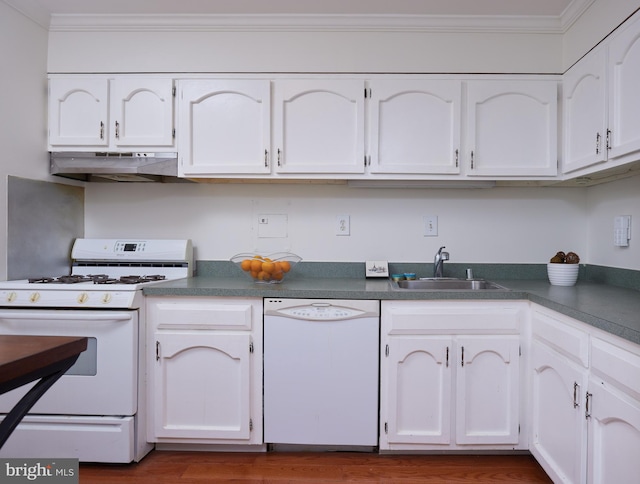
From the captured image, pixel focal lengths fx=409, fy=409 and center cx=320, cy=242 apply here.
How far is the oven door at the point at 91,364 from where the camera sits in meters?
1.87

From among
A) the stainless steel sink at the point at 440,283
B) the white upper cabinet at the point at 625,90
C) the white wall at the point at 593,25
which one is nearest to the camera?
the white upper cabinet at the point at 625,90

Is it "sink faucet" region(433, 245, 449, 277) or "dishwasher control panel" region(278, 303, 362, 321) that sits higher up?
"sink faucet" region(433, 245, 449, 277)

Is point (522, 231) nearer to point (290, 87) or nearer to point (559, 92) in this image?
point (559, 92)

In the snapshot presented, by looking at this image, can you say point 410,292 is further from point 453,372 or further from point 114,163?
point 114,163

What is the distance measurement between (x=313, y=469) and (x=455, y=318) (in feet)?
3.17

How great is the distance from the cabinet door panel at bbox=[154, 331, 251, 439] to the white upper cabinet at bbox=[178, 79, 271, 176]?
89cm

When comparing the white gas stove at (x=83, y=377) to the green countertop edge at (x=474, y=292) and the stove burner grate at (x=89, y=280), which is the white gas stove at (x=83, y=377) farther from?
the green countertop edge at (x=474, y=292)

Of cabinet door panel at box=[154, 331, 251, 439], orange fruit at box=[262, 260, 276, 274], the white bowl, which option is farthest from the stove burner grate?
the white bowl

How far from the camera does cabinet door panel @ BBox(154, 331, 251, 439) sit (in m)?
1.95

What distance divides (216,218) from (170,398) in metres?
1.06

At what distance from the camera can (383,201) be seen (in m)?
2.49

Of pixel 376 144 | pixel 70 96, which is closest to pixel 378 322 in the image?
pixel 376 144

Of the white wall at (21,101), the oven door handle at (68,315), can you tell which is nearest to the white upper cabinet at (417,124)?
the oven door handle at (68,315)

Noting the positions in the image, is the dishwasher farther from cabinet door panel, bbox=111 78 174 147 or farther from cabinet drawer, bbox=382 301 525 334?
cabinet door panel, bbox=111 78 174 147
